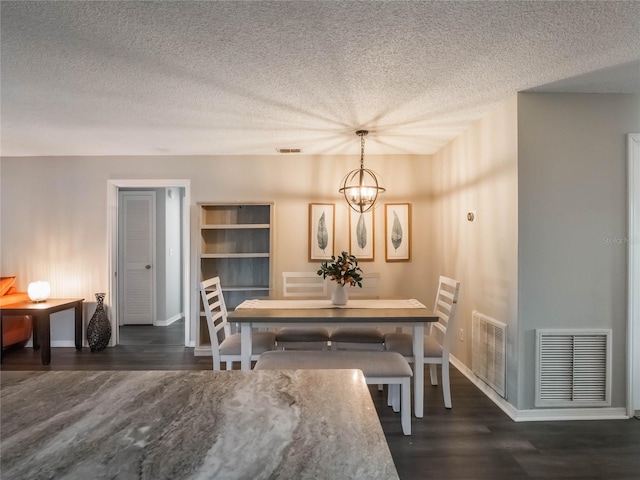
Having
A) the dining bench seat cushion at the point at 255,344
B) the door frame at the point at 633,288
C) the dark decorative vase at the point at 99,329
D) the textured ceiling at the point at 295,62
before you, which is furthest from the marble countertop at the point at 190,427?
the dark decorative vase at the point at 99,329

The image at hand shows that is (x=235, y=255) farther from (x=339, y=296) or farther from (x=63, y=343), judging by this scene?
(x=63, y=343)

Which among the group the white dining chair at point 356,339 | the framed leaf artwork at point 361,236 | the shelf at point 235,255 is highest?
the framed leaf artwork at point 361,236

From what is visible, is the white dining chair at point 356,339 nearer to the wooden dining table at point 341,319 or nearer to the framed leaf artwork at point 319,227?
the wooden dining table at point 341,319

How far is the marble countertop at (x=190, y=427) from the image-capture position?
0.65m

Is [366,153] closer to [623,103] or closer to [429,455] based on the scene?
[623,103]

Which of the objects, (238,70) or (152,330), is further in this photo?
(152,330)

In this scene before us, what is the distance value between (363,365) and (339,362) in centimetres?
16

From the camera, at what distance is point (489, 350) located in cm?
305

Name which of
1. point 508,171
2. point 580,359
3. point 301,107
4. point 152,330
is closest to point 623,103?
point 508,171

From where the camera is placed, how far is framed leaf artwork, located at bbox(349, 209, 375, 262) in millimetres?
4543

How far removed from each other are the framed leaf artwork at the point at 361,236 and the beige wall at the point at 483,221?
2.69 feet

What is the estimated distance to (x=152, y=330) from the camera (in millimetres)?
5469

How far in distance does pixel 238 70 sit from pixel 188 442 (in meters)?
2.17

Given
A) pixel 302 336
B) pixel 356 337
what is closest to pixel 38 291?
pixel 302 336
